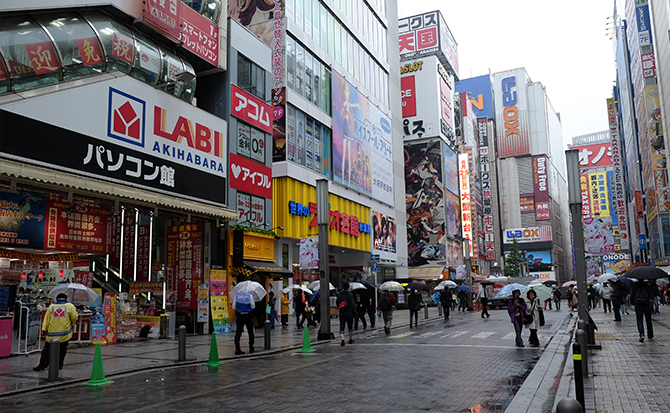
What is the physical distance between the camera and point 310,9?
33.7 meters

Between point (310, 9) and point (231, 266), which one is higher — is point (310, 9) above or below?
above

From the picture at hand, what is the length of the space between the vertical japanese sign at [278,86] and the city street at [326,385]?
1717cm

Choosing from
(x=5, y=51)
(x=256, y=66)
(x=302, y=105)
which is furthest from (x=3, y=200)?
(x=302, y=105)

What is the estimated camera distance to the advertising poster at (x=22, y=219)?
49.4ft

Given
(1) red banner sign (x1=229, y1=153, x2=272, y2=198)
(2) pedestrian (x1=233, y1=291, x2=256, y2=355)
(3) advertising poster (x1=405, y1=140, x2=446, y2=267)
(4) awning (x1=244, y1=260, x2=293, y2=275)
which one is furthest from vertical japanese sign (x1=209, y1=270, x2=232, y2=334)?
(3) advertising poster (x1=405, y1=140, x2=446, y2=267)

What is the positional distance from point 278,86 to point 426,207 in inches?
1589

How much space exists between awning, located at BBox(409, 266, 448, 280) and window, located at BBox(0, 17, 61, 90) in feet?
171

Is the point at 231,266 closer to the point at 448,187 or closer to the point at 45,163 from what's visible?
the point at 45,163

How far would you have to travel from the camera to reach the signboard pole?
16.9m

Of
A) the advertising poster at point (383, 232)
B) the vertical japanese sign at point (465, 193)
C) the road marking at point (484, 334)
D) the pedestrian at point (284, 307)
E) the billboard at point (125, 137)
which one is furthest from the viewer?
the vertical japanese sign at point (465, 193)

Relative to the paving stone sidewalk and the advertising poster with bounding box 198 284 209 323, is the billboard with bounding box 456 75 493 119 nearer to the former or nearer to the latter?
the advertising poster with bounding box 198 284 209 323

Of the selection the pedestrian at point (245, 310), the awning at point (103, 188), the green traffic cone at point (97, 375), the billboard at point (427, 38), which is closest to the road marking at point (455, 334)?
the pedestrian at point (245, 310)

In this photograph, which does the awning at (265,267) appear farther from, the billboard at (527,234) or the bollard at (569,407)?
the billboard at (527,234)

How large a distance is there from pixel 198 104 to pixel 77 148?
824 centimetres
